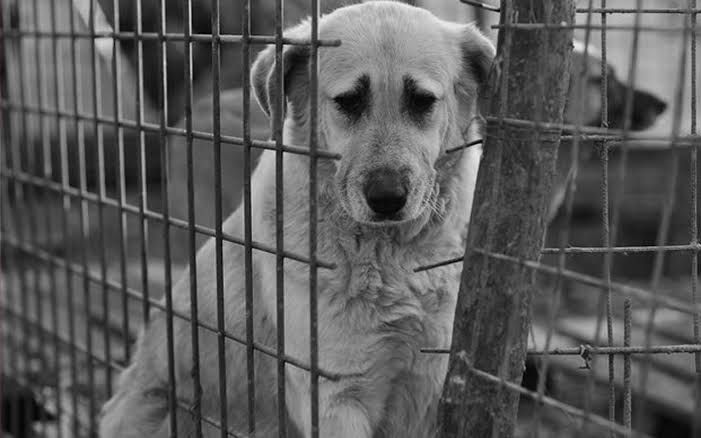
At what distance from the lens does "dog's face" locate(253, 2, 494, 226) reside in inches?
85.7

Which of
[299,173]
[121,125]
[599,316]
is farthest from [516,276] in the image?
[121,125]

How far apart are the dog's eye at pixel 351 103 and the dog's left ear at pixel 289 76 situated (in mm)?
158

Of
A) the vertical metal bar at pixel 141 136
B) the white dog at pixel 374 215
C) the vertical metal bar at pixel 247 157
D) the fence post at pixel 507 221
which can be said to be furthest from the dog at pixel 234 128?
the fence post at pixel 507 221

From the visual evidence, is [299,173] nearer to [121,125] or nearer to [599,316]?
[121,125]

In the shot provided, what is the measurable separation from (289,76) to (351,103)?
9.2 inches

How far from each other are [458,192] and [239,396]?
843 mm

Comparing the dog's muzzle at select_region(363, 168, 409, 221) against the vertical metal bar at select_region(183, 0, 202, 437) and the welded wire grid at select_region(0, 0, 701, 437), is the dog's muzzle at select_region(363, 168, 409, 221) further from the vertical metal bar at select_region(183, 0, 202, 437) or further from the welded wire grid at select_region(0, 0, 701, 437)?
the vertical metal bar at select_region(183, 0, 202, 437)

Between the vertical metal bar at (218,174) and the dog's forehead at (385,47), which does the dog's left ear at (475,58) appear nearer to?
the dog's forehead at (385,47)

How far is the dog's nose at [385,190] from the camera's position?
2.13 meters

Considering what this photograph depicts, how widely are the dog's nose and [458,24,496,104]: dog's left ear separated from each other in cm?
44

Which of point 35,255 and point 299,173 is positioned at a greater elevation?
point 299,173

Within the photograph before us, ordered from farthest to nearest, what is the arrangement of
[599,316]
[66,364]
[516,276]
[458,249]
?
[66,364], [458,249], [516,276], [599,316]

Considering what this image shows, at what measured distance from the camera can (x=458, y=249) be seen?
7.84ft

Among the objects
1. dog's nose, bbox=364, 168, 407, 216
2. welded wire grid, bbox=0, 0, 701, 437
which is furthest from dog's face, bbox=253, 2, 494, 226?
welded wire grid, bbox=0, 0, 701, 437
